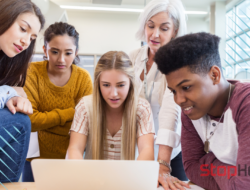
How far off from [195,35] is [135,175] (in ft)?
1.35

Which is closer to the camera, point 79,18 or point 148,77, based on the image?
point 148,77

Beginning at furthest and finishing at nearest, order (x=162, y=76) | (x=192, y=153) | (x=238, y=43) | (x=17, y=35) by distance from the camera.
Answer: (x=238, y=43), (x=162, y=76), (x=17, y=35), (x=192, y=153)

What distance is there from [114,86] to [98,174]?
0.50m

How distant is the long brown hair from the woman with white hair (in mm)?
491

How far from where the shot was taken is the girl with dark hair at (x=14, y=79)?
0.77m

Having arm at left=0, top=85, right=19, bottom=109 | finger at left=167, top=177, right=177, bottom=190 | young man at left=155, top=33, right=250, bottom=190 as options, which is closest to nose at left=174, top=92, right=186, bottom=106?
young man at left=155, top=33, right=250, bottom=190

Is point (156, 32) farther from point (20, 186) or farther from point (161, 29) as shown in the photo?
point (20, 186)

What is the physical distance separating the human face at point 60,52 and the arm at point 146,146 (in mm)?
517

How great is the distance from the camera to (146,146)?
3.08 ft

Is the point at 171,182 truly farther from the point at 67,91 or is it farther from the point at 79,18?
the point at 79,18

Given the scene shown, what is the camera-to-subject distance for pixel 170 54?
0.65 m

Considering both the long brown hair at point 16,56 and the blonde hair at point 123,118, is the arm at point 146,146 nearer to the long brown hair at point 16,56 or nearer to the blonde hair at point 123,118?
the blonde hair at point 123,118

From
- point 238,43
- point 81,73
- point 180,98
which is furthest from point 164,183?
point 238,43

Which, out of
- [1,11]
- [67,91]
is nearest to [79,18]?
[67,91]
